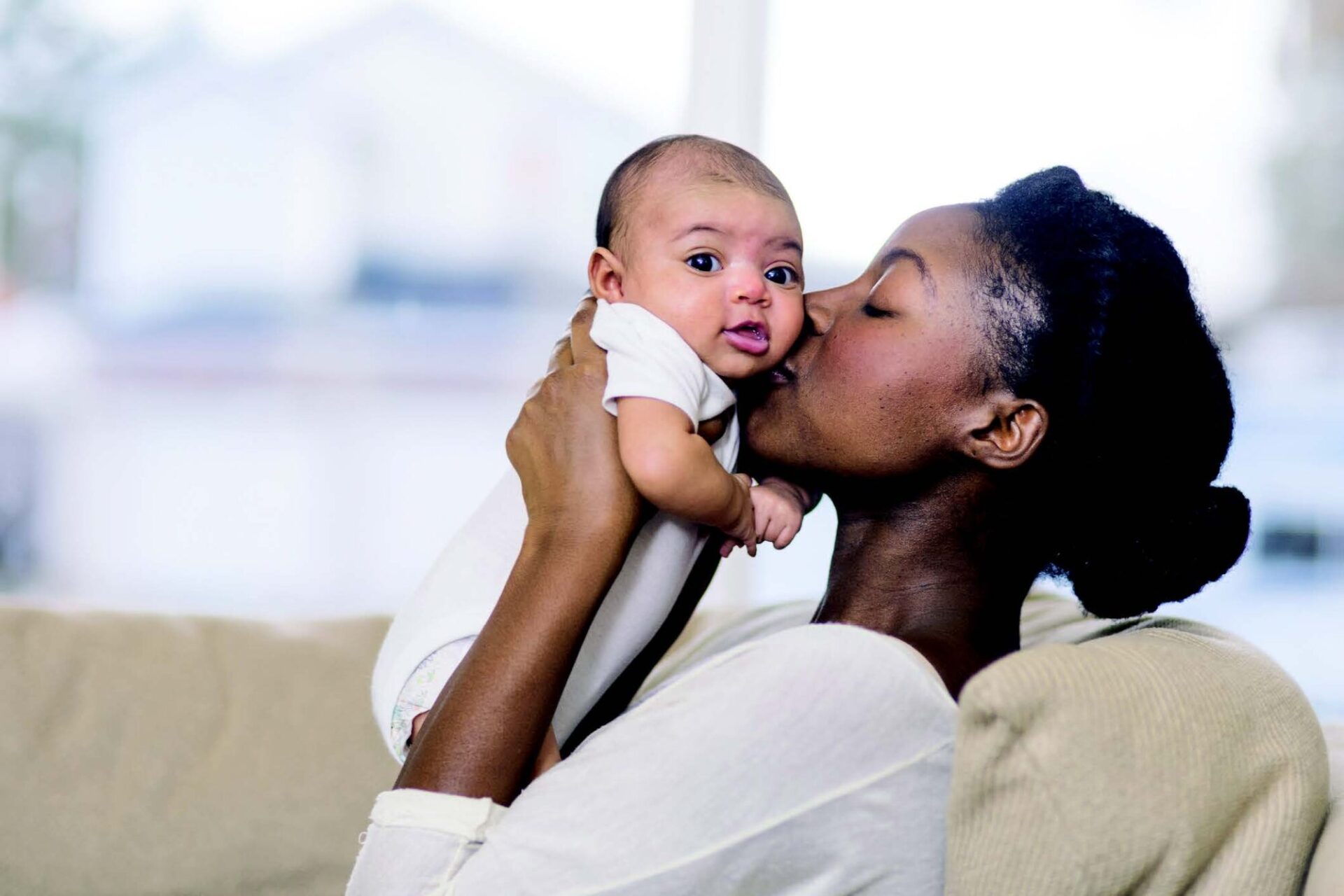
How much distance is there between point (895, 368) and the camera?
125 cm

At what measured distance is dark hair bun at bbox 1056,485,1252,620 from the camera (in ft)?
4.26

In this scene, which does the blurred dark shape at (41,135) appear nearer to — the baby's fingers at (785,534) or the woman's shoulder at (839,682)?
the baby's fingers at (785,534)

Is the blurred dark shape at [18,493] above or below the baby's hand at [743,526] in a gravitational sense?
below

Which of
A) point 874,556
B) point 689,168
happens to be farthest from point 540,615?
point 689,168

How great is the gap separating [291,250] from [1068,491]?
235 cm

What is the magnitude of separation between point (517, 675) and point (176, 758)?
2.77 ft

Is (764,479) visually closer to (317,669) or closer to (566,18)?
(317,669)

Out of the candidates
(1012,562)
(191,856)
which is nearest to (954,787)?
(1012,562)

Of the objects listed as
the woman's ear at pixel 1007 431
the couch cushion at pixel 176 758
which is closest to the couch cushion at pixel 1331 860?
the woman's ear at pixel 1007 431

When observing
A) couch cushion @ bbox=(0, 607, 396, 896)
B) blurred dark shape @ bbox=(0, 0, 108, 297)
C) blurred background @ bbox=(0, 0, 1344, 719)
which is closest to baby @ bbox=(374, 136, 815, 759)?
couch cushion @ bbox=(0, 607, 396, 896)

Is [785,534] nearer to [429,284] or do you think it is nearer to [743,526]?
[743,526]

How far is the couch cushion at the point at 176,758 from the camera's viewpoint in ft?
5.43

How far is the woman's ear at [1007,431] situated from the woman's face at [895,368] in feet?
0.04

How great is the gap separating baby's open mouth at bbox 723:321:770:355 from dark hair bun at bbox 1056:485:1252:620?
0.40m
